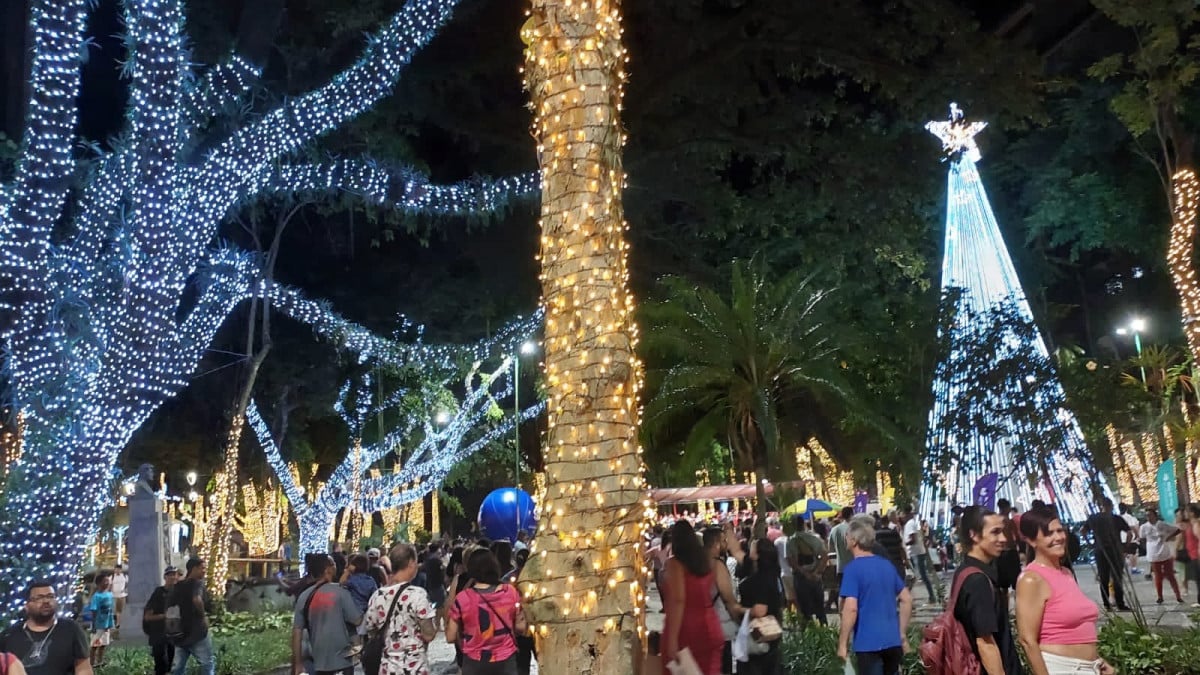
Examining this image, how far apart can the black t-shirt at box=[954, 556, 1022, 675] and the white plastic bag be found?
263 centimetres

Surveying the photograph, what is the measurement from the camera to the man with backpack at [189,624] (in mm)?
11445

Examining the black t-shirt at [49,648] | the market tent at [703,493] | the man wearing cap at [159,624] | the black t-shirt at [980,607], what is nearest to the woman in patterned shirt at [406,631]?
the black t-shirt at [49,648]

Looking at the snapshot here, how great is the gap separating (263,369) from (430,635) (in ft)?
70.6

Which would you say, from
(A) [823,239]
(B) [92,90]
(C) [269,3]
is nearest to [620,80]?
(C) [269,3]

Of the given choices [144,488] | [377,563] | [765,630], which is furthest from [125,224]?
[144,488]

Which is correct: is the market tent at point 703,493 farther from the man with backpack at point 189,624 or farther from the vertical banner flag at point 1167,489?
the man with backpack at point 189,624

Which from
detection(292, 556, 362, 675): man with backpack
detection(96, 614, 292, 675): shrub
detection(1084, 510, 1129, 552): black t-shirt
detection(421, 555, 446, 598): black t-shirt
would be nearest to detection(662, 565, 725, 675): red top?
detection(292, 556, 362, 675): man with backpack

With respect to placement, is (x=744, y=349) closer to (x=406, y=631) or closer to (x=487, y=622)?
(x=487, y=622)

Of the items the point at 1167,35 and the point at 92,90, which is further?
the point at 92,90

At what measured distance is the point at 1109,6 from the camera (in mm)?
17875

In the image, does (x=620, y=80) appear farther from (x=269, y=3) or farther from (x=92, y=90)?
(x=92, y=90)

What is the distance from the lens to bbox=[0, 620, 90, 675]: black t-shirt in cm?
629

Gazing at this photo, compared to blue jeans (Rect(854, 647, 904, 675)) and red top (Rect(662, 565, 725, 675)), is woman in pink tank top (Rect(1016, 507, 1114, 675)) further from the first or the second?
blue jeans (Rect(854, 647, 904, 675))

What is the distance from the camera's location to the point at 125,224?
43.3 ft
